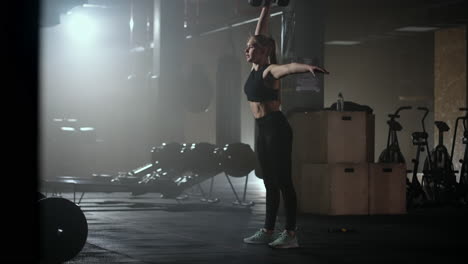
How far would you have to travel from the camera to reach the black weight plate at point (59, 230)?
4961mm

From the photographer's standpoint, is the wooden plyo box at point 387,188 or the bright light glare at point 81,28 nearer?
the wooden plyo box at point 387,188

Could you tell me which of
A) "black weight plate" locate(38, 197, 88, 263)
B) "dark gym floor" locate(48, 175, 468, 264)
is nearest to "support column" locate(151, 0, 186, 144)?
"dark gym floor" locate(48, 175, 468, 264)

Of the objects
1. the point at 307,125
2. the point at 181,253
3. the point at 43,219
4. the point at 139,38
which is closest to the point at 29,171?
the point at 43,219

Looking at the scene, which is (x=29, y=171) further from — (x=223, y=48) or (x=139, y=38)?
(x=223, y=48)

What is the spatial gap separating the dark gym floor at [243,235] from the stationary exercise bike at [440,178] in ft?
1.59

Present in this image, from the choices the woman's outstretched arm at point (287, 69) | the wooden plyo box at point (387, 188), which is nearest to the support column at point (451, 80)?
the wooden plyo box at point (387, 188)

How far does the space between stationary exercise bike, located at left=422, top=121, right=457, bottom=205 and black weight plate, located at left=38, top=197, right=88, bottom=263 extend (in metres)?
6.30

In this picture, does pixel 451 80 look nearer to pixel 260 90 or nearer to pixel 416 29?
pixel 416 29

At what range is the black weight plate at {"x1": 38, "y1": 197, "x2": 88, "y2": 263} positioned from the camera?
496 centimetres

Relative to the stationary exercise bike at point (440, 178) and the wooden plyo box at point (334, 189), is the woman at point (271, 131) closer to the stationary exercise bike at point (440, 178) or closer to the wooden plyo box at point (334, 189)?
the wooden plyo box at point (334, 189)

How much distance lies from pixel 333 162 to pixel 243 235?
234cm

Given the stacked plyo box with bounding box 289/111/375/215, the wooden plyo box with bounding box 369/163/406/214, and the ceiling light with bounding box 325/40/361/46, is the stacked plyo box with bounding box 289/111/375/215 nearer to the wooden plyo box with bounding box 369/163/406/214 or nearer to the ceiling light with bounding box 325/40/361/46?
the wooden plyo box with bounding box 369/163/406/214

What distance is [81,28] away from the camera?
20.9 m

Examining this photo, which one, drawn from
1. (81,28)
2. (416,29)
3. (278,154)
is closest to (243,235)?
(278,154)
